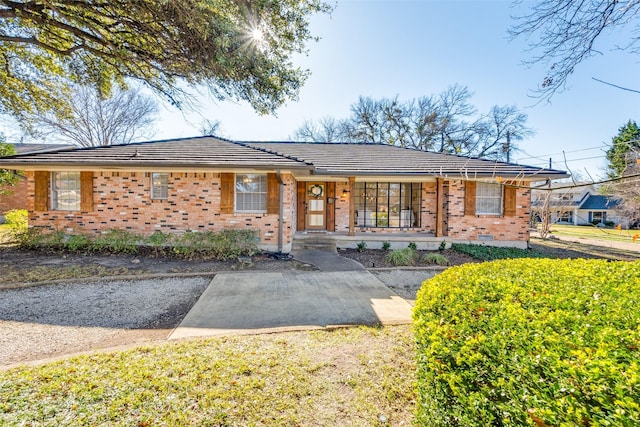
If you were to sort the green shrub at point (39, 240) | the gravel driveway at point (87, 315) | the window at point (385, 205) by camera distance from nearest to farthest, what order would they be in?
the gravel driveway at point (87, 315)
the green shrub at point (39, 240)
the window at point (385, 205)

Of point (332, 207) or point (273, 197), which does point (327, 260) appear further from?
point (332, 207)

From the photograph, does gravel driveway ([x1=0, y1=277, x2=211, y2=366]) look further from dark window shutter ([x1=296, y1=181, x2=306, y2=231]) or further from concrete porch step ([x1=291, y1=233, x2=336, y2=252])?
dark window shutter ([x1=296, y1=181, x2=306, y2=231])

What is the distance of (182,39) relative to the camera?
6504 mm

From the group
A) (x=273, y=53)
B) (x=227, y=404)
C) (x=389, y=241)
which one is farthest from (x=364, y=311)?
(x=273, y=53)

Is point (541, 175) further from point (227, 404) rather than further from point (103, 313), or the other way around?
point (103, 313)

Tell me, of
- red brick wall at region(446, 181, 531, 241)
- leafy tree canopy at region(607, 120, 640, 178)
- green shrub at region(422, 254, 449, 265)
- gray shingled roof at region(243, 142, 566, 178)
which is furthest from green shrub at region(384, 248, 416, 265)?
leafy tree canopy at region(607, 120, 640, 178)

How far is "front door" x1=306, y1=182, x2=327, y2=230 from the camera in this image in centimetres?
1142

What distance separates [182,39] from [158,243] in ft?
19.1

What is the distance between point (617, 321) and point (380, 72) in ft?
41.3

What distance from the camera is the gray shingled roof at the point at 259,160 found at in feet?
27.9

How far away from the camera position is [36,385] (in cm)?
246

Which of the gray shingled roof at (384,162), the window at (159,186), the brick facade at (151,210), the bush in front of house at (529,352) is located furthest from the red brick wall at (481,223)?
the window at (159,186)

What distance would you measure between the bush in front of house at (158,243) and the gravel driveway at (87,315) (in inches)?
85.4

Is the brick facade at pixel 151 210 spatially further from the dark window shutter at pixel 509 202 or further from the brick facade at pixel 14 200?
the brick facade at pixel 14 200
